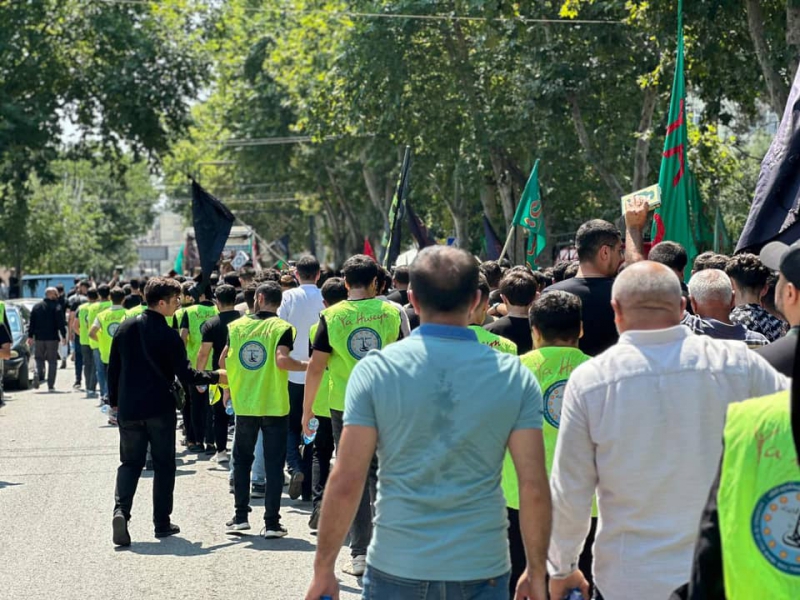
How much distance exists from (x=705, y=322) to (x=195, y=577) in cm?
356

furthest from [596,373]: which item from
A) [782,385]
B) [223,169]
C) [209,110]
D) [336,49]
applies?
[223,169]

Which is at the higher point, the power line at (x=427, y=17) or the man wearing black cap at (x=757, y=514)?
the power line at (x=427, y=17)

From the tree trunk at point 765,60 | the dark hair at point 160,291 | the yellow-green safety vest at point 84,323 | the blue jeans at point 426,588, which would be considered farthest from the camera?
the yellow-green safety vest at point 84,323

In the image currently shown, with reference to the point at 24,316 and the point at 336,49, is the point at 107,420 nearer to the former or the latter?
the point at 24,316

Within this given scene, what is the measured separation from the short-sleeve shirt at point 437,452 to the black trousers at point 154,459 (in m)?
5.49

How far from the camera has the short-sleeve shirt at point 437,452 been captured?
4.01 meters

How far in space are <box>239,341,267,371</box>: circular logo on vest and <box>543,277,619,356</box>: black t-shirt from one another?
365cm

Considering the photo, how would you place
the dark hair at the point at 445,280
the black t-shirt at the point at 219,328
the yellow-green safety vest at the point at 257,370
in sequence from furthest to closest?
the black t-shirt at the point at 219,328, the yellow-green safety vest at the point at 257,370, the dark hair at the point at 445,280

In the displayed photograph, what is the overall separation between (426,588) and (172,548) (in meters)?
5.47

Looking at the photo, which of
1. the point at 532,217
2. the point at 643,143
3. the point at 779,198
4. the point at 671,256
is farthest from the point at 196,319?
the point at 643,143

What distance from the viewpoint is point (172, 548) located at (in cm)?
912

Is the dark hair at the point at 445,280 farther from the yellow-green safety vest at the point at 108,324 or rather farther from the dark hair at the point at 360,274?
the yellow-green safety vest at the point at 108,324

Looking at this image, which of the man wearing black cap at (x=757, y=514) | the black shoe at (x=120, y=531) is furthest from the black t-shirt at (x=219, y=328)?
the man wearing black cap at (x=757, y=514)

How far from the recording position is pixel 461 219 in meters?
40.4
